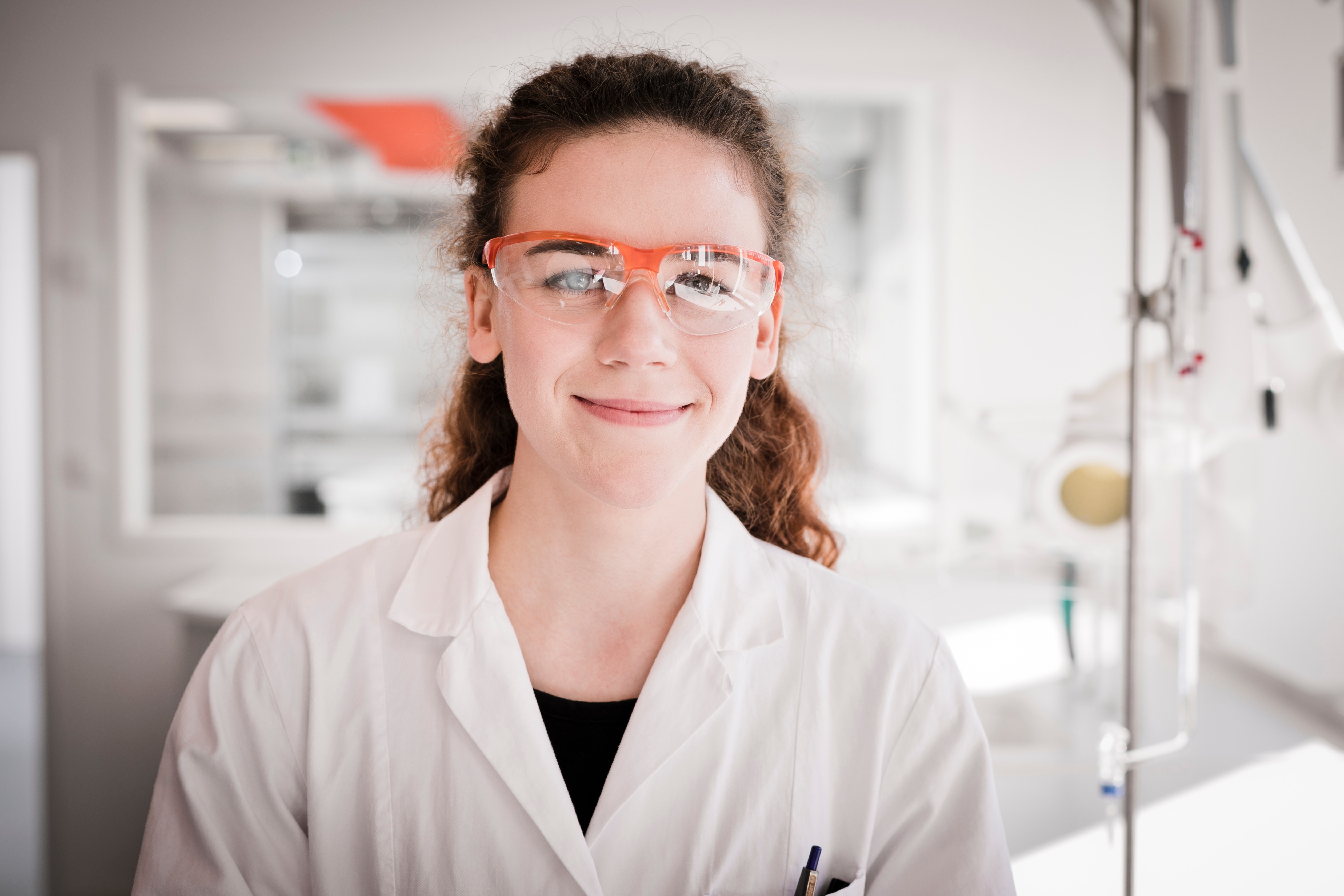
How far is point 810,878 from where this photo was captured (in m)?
1.03

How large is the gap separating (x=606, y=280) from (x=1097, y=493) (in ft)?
3.69

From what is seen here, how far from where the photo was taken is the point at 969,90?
9.93 feet

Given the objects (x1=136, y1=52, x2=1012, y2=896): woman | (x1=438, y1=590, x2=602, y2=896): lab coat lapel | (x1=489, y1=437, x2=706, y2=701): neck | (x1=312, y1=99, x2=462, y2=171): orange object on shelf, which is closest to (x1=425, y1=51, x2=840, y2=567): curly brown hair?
(x1=136, y1=52, x2=1012, y2=896): woman

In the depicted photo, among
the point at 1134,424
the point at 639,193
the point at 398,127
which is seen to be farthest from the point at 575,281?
the point at 398,127

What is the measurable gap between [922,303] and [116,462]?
3.00m

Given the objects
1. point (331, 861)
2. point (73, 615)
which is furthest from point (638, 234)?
point (73, 615)

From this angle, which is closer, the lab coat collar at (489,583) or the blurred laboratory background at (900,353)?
the lab coat collar at (489,583)

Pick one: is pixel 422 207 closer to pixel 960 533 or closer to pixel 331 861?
pixel 960 533

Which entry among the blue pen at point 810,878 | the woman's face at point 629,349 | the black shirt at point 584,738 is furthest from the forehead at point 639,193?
the blue pen at point 810,878

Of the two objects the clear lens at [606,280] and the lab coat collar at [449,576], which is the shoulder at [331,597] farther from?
the clear lens at [606,280]

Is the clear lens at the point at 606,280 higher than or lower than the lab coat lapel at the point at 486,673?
higher

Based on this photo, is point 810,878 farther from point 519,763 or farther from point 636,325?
point 636,325

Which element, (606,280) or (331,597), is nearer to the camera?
(606,280)

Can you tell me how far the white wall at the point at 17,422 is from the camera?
17.6 ft
